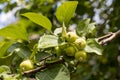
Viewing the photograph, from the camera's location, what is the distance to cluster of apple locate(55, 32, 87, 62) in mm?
1237

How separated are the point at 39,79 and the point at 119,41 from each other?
1581 millimetres

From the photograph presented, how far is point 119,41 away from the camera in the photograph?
2.70 m

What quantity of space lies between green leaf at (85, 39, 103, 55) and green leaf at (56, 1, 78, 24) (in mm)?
134

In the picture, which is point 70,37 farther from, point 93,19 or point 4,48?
point 93,19

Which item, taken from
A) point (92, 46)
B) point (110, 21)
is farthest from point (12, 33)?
point (110, 21)

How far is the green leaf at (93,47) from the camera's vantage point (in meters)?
1.29

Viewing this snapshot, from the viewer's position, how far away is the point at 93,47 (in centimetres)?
130

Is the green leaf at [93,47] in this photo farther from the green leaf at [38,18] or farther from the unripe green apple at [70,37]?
the green leaf at [38,18]

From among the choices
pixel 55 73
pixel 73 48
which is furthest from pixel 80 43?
pixel 55 73

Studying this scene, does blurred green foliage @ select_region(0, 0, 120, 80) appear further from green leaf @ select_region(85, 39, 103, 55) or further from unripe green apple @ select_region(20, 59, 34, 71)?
unripe green apple @ select_region(20, 59, 34, 71)

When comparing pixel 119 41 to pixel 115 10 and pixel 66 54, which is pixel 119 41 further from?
pixel 66 54

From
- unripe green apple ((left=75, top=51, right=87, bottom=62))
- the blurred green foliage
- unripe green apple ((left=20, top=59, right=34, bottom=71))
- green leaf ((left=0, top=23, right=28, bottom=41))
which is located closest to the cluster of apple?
unripe green apple ((left=75, top=51, right=87, bottom=62))

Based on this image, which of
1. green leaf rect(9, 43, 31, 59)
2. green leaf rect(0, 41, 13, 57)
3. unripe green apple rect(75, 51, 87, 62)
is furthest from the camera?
green leaf rect(0, 41, 13, 57)

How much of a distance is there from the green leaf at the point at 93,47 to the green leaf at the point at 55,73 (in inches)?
4.7
